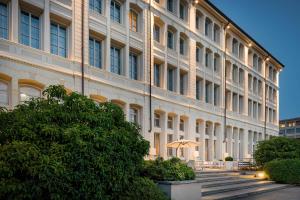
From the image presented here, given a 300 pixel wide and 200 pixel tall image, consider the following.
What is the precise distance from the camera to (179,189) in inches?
547

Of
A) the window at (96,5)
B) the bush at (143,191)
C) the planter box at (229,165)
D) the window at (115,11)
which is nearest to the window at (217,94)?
the planter box at (229,165)

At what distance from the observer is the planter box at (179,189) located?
44.9ft

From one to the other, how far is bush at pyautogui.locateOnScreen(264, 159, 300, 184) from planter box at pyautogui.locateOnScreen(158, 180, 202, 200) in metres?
13.9

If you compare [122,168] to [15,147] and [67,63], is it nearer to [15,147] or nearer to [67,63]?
[15,147]

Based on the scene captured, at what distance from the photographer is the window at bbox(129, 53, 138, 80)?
27202 mm

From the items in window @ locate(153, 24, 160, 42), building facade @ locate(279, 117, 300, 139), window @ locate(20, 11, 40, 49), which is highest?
window @ locate(153, 24, 160, 42)

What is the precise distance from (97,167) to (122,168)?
95cm

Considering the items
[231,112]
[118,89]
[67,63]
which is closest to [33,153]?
[67,63]

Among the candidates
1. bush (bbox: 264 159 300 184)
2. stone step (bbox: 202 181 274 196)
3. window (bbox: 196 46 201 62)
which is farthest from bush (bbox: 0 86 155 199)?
window (bbox: 196 46 201 62)

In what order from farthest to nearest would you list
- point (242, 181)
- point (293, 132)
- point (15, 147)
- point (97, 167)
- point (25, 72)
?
point (293, 132) < point (242, 181) < point (25, 72) < point (97, 167) < point (15, 147)

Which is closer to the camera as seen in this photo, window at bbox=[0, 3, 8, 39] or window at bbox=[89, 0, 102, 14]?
window at bbox=[0, 3, 8, 39]

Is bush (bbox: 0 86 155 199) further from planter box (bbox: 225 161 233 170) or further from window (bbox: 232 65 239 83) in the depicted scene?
window (bbox: 232 65 239 83)

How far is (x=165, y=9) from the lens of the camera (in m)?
Result: 30.6

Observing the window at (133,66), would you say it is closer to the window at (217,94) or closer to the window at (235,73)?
the window at (217,94)
